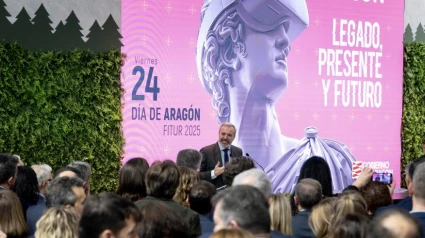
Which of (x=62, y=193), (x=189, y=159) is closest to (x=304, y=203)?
(x=62, y=193)

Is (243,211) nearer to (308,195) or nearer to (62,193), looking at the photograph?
(62,193)

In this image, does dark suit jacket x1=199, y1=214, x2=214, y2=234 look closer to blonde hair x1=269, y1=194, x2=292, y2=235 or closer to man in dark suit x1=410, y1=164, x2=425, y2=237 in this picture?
blonde hair x1=269, y1=194, x2=292, y2=235

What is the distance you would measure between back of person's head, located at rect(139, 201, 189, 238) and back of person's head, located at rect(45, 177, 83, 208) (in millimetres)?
1281

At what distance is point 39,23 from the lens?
9062mm

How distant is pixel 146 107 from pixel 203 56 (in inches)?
44.0

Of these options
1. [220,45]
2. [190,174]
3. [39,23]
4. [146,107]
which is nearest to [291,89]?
[220,45]

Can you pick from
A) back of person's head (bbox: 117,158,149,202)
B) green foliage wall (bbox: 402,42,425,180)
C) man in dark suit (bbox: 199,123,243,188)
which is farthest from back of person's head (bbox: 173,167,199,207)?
green foliage wall (bbox: 402,42,425,180)

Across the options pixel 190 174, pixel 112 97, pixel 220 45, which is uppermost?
pixel 220 45

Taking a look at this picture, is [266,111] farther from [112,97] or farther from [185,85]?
[112,97]

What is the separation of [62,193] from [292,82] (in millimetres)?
6697

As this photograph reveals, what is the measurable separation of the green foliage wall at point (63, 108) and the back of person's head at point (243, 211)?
20.1ft

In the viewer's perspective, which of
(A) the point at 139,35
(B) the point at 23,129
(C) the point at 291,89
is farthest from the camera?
(C) the point at 291,89

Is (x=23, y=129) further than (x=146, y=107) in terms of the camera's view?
No

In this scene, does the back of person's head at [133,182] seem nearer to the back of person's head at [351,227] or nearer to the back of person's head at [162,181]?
the back of person's head at [162,181]
